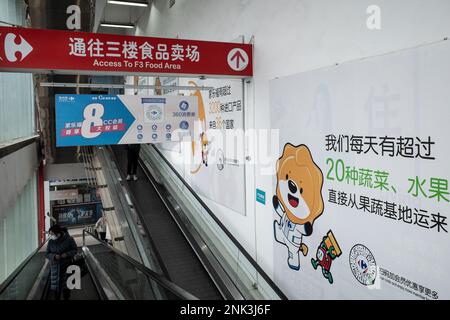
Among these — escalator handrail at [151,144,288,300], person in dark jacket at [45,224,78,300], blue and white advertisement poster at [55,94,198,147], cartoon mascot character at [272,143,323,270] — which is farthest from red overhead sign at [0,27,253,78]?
escalator handrail at [151,144,288,300]

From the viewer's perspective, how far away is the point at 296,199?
5234 millimetres

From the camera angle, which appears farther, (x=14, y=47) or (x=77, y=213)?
(x=77, y=213)

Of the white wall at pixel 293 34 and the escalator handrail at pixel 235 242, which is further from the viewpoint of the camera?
the escalator handrail at pixel 235 242

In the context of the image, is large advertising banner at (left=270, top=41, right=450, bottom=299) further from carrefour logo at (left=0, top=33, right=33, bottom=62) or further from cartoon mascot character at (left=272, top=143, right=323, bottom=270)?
carrefour logo at (left=0, top=33, right=33, bottom=62)

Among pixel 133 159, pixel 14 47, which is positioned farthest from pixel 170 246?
pixel 14 47

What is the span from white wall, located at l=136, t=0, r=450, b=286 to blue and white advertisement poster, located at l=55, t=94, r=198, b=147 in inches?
50.9

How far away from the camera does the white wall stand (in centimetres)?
343

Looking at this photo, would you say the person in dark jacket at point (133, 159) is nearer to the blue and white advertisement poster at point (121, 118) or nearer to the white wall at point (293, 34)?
the white wall at point (293, 34)

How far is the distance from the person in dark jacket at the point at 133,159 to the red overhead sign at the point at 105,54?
5108mm

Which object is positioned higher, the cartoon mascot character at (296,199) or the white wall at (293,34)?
the white wall at (293,34)

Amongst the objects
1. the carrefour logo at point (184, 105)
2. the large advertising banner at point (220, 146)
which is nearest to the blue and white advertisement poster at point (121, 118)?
the carrefour logo at point (184, 105)

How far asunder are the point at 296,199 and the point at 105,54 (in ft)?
10.8

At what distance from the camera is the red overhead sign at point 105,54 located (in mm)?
4602

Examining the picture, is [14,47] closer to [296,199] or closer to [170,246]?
[296,199]
